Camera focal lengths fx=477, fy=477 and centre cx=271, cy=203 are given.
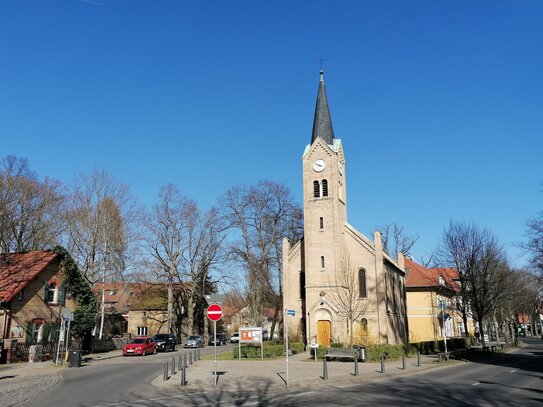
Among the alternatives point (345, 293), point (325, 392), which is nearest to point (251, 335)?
point (345, 293)

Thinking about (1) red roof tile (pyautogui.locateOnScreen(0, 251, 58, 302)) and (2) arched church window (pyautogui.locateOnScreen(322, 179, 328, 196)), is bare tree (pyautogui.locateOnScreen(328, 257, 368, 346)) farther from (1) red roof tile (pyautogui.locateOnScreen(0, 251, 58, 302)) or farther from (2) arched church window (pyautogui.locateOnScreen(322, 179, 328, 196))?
(1) red roof tile (pyautogui.locateOnScreen(0, 251, 58, 302))

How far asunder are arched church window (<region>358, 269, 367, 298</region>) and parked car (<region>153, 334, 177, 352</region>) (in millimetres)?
18417

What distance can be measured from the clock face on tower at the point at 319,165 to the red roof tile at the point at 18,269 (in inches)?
913

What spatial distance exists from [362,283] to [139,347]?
19.7 metres

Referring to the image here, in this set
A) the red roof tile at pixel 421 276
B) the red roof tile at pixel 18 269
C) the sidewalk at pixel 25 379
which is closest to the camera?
the sidewalk at pixel 25 379

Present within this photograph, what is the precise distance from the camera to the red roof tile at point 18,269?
31.8 meters

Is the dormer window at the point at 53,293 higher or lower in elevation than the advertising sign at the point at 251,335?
higher

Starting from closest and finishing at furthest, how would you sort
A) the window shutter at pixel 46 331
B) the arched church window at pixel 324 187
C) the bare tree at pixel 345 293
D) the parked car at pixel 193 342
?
the window shutter at pixel 46 331 < the bare tree at pixel 345 293 < the arched church window at pixel 324 187 < the parked car at pixel 193 342

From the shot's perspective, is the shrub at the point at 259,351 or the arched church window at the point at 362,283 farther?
the arched church window at the point at 362,283

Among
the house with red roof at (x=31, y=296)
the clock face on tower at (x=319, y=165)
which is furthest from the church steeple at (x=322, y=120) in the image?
the house with red roof at (x=31, y=296)

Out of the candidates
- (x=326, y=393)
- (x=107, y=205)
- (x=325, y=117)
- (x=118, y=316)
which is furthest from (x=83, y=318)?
(x=118, y=316)

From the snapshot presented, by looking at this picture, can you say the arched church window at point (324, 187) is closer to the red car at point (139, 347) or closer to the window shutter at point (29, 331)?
the red car at point (139, 347)

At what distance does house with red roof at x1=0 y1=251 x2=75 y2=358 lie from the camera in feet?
103

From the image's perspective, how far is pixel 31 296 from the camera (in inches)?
1319
